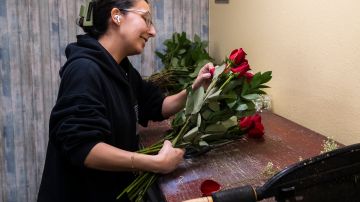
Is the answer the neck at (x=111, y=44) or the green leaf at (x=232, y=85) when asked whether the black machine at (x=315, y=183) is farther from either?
the neck at (x=111, y=44)

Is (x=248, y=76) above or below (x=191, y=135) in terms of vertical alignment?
above

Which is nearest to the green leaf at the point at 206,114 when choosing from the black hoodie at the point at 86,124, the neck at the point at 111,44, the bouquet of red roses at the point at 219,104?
the bouquet of red roses at the point at 219,104

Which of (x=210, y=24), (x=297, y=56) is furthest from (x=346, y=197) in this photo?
(x=210, y=24)

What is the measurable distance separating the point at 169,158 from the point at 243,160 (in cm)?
25

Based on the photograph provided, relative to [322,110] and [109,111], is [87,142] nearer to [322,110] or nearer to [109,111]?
[109,111]

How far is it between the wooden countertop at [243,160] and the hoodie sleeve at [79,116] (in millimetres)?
245

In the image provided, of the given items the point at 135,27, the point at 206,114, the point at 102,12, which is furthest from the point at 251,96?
the point at 102,12

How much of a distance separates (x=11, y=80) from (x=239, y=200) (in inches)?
88.0

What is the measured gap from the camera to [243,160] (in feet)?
3.86

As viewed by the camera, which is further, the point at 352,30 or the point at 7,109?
the point at 7,109

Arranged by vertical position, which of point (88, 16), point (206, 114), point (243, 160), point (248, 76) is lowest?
point (243, 160)

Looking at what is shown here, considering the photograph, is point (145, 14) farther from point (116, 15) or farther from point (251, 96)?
point (251, 96)

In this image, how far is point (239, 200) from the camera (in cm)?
62

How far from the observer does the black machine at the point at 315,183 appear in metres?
0.61
